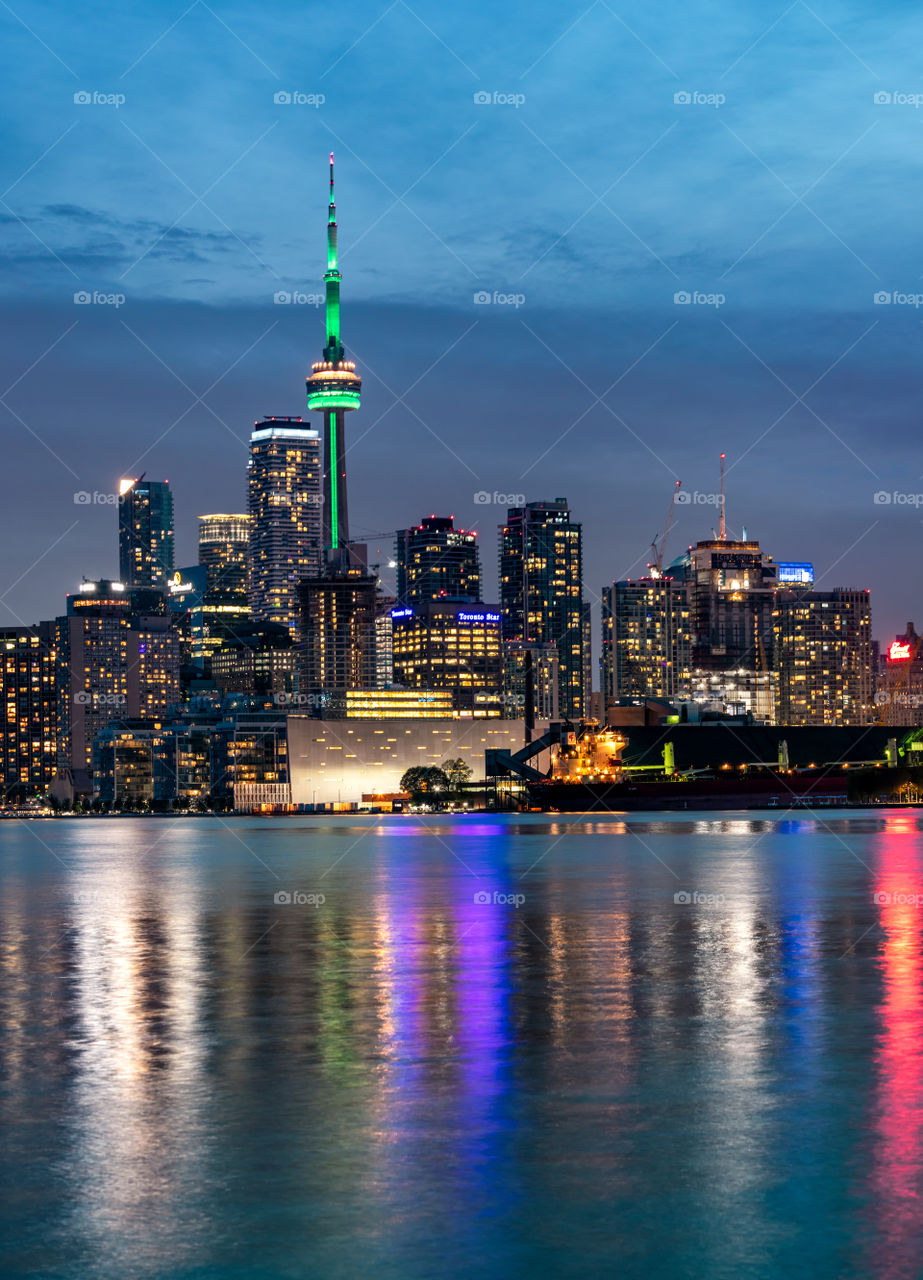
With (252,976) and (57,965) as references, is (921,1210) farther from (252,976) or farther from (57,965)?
(57,965)

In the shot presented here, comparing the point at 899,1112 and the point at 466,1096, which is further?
the point at 466,1096

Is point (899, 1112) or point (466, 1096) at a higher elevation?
point (466, 1096)

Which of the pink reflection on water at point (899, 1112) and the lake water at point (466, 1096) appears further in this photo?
the lake water at point (466, 1096)

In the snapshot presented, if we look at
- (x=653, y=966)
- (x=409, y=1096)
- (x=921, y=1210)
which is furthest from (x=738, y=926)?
(x=921, y=1210)

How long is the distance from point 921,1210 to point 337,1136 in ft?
25.6

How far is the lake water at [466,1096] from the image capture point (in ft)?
55.4

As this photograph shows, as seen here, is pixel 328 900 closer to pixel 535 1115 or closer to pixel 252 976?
pixel 252 976

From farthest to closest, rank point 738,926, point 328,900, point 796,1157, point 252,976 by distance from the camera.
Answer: point 328,900 → point 738,926 → point 252,976 → point 796,1157

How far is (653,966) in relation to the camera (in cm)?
4056

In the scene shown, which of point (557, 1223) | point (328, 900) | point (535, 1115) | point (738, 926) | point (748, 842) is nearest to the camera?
point (557, 1223)

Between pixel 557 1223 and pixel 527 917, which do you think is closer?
pixel 557 1223

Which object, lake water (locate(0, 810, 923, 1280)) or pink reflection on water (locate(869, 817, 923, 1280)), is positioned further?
lake water (locate(0, 810, 923, 1280))

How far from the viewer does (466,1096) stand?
78.1 feet

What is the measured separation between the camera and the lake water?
1688cm
